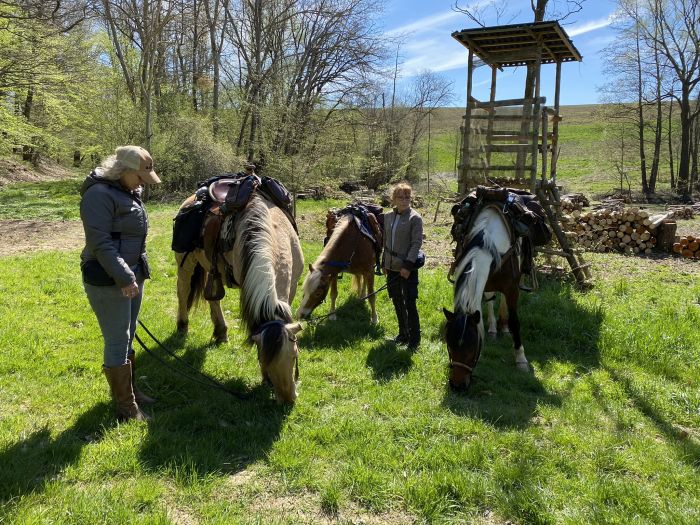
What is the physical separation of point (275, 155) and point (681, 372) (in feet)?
35.0

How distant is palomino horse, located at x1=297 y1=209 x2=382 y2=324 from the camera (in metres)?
5.44

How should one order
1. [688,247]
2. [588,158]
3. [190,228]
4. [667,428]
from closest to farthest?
[667,428], [190,228], [688,247], [588,158]

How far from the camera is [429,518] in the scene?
256cm

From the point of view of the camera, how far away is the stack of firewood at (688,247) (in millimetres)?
9594

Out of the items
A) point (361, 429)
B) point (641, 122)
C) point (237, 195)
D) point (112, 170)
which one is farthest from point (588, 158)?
point (112, 170)

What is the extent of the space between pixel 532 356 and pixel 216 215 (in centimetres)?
384

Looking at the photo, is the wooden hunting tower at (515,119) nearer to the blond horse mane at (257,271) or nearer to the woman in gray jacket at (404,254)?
the woman in gray jacket at (404,254)

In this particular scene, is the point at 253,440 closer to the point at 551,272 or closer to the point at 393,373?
the point at 393,373

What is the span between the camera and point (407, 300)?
16.8ft

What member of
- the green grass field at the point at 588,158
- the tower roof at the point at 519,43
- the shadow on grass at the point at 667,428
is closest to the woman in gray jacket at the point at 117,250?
the shadow on grass at the point at 667,428

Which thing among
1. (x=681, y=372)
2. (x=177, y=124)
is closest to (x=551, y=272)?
(x=681, y=372)

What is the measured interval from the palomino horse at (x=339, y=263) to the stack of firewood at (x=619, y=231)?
235 inches

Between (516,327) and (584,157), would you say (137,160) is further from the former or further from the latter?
(584,157)

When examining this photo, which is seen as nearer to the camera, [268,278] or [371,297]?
[268,278]
